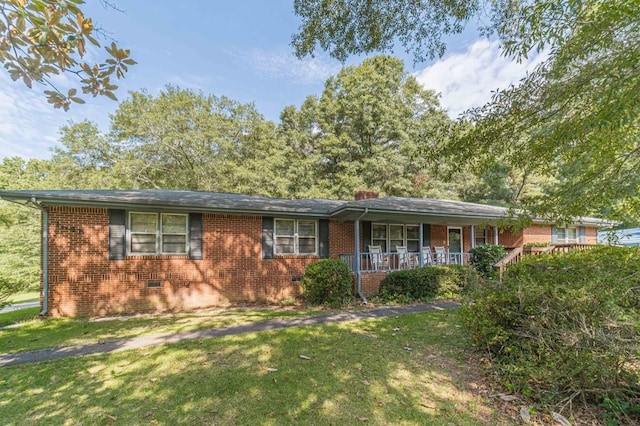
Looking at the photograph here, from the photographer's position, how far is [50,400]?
132 inches

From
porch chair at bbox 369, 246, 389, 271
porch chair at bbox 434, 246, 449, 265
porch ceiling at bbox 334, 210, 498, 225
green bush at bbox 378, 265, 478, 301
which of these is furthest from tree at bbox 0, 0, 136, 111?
porch chair at bbox 434, 246, 449, 265

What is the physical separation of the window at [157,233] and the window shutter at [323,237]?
429 centimetres

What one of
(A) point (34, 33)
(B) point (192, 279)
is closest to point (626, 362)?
(A) point (34, 33)

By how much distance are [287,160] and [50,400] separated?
2035cm

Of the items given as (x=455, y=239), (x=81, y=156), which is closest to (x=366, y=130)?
(x=455, y=239)

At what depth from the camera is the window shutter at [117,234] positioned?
800 cm

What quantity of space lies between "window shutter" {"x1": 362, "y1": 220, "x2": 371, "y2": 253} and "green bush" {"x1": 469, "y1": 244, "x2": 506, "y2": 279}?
13.7 feet

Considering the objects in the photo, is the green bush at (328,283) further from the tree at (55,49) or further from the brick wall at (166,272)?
the tree at (55,49)

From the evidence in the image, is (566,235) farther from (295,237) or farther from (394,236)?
(295,237)

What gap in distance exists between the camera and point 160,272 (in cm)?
841

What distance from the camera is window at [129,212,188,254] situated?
327 inches

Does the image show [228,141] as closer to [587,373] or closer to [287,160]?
[287,160]

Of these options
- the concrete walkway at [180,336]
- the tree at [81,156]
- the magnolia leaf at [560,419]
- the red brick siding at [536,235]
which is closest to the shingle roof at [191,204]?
the concrete walkway at [180,336]

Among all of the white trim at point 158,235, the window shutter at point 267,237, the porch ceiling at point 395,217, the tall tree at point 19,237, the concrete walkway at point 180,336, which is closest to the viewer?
the concrete walkway at point 180,336
